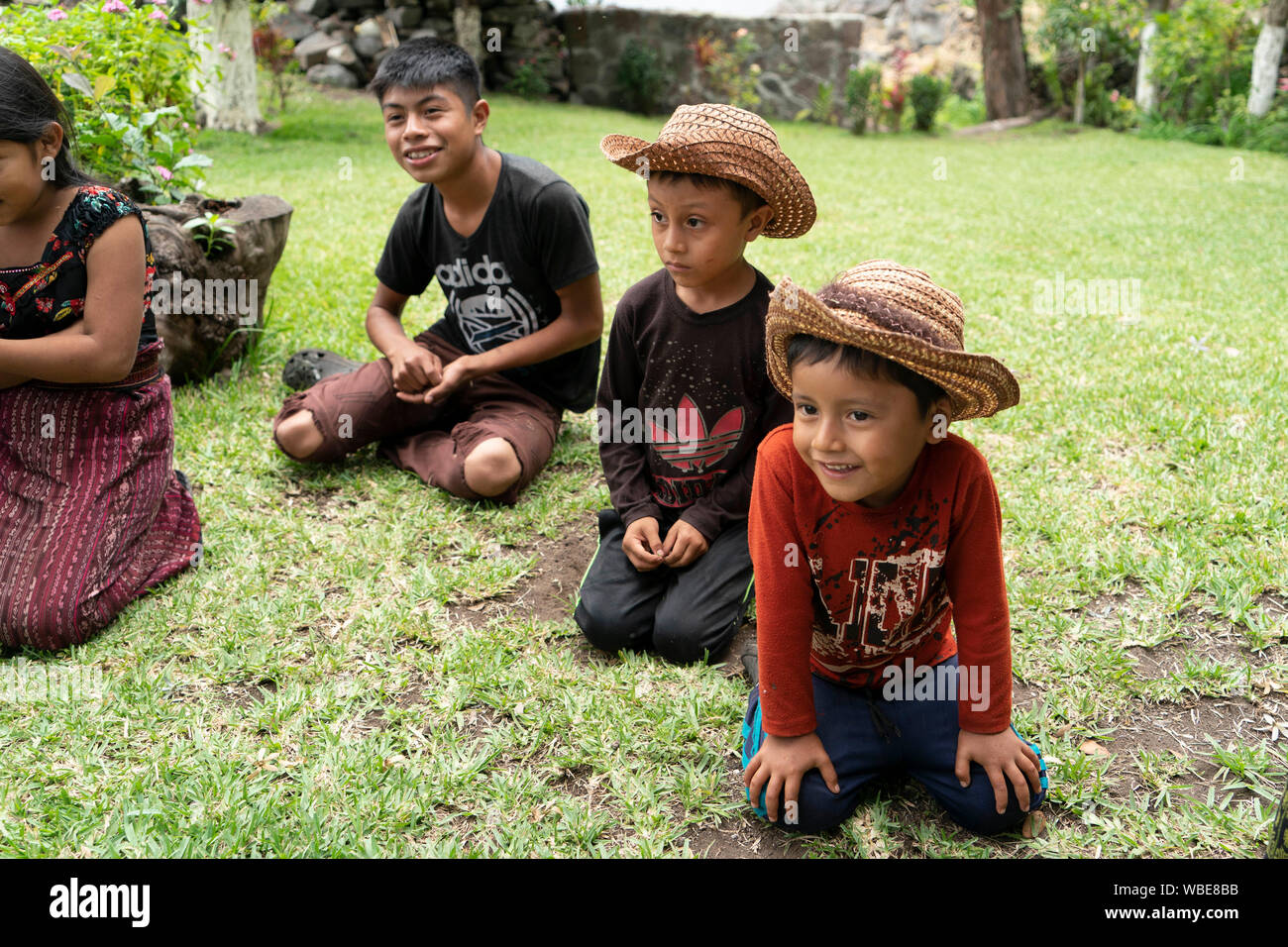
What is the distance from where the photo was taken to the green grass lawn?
1.99 meters

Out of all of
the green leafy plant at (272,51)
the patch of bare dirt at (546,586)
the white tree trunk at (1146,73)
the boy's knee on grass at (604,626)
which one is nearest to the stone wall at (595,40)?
the green leafy plant at (272,51)

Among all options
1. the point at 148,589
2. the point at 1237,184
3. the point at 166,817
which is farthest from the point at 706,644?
the point at 1237,184

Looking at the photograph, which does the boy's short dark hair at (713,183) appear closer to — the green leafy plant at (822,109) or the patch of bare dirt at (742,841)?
the patch of bare dirt at (742,841)

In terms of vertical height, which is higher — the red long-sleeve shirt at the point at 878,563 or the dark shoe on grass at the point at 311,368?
the red long-sleeve shirt at the point at 878,563

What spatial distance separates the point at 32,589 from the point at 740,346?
182 cm

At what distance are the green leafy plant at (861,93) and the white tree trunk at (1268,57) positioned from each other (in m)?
4.81

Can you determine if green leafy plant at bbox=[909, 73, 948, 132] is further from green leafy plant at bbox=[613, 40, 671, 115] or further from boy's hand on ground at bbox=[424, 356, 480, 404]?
boy's hand on ground at bbox=[424, 356, 480, 404]

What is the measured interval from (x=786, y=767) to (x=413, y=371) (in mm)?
1899

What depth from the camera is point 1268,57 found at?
1299 centimetres

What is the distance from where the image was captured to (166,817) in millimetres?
1971

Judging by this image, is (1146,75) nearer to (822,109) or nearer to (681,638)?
(822,109)

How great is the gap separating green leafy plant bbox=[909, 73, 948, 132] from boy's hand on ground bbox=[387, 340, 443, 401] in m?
13.6

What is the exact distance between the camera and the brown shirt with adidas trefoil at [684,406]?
8.46 ft
